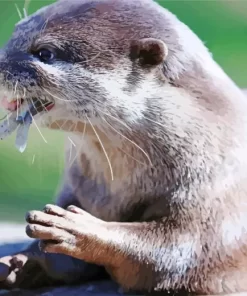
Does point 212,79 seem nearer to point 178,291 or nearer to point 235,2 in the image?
point 235,2

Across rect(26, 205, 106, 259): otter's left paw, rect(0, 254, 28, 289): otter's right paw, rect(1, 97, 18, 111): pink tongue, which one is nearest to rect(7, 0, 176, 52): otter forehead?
rect(1, 97, 18, 111): pink tongue

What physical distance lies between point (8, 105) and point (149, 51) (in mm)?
324

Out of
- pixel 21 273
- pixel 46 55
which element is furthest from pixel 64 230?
pixel 46 55

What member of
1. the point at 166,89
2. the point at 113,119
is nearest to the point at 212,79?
the point at 166,89

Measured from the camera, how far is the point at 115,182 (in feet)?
4.56

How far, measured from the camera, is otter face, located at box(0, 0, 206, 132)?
1.28m

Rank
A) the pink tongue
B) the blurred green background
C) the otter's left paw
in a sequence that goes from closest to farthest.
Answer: the otter's left paw → the pink tongue → the blurred green background

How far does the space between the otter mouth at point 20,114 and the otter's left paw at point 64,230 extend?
7.2 inches

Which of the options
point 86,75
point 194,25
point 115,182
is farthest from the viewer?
point 194,25

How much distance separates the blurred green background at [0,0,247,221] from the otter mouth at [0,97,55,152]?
0.14 metres

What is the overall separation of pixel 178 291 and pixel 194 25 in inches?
25.0

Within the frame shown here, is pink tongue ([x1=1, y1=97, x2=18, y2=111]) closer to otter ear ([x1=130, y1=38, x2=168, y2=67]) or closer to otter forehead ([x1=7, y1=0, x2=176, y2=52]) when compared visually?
otter forehead ([x1=7, y1=0, x2=176, y2=52])

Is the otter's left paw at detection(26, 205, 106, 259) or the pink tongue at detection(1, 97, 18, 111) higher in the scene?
the pink tongue at detection(1, 97, 18, 111)

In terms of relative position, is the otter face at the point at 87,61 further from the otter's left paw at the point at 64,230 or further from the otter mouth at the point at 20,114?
the otter's left paw at the point at 64,230
